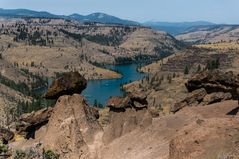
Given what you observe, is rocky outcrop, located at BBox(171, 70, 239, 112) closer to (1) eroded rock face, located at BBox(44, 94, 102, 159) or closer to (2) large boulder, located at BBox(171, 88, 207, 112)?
(2) large boulder, located at BBox(171, 88, 207, 112)

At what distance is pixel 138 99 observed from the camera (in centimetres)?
7069

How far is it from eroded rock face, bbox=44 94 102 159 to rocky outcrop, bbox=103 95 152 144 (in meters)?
2.14

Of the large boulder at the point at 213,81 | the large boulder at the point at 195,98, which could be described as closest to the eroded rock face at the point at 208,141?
the large boulder at the point at 213,81

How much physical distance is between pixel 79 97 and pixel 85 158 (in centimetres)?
943

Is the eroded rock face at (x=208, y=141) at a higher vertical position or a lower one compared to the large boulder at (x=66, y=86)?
higher

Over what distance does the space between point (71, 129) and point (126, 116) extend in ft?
28.9

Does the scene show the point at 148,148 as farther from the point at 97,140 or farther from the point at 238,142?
the point at 238,142

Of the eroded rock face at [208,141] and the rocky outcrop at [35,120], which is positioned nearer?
the eroded rock face at [208,141]

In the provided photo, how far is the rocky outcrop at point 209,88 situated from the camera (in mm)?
74812

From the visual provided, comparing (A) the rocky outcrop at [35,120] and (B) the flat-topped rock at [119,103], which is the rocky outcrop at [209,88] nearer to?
(B) the flat-topped rock at [119,103]

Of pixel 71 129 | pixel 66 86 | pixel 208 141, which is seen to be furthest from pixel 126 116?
pixel 208 141

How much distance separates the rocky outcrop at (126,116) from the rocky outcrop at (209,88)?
12092mm

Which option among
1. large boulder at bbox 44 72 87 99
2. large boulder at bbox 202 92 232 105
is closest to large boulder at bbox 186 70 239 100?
large boulder at bbox 202 92 232 105

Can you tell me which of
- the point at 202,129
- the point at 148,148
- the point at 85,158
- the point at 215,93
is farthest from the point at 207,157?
the point at 215,93
